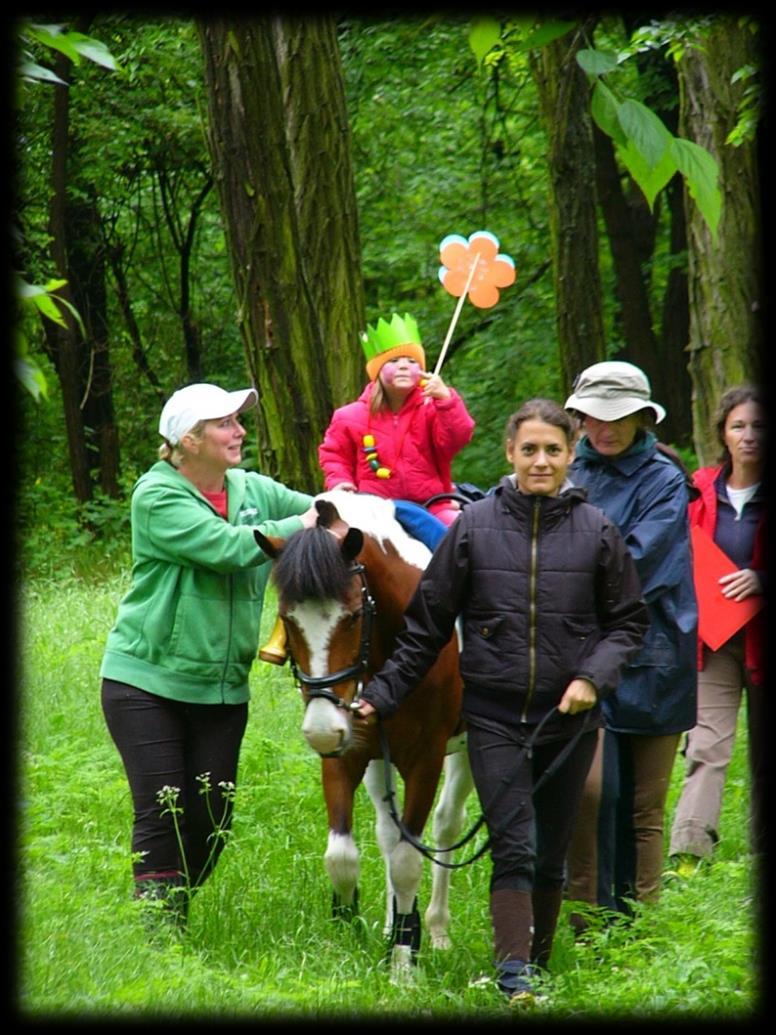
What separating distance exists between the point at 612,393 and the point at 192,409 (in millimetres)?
1739

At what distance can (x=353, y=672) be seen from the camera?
5043 mm

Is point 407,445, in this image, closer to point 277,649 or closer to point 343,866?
point 277,649

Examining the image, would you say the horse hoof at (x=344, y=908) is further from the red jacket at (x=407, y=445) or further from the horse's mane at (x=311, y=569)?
the red jacket at (x=407, y=445)

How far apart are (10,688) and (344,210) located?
21.5 ft

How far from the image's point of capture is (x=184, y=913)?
564 cm

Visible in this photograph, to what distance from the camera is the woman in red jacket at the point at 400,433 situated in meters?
6.45

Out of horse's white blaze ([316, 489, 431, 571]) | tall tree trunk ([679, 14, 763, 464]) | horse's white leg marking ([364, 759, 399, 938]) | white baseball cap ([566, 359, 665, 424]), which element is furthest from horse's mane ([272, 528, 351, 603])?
tall tree trunk ([679, 14, 763, 464])

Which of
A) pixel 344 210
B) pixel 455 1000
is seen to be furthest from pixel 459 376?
pixel 455 1000

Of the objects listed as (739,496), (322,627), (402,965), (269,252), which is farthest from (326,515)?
(269,252)

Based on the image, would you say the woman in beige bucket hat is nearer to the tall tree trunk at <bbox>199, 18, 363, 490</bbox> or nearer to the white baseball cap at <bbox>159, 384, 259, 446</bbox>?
the white baseball cap at <bbox>159, 384, 259, 446</bbox>

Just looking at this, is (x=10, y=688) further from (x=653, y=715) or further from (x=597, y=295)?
(x=597, y=295)

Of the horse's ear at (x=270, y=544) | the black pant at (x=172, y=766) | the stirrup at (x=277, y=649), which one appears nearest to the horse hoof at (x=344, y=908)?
the black pant at (x=172, y=766)

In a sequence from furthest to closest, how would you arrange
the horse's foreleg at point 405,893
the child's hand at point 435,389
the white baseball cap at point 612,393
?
the child's hand at point 435,389
the white baseball cap at point 612,393
the horse's foreleg at point 405,893

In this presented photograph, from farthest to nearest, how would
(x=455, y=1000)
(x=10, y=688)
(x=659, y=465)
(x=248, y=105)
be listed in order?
(x=248, y=105) < (x=659, y=465) < (x=455, y=1000) < (x=10, y=688)
